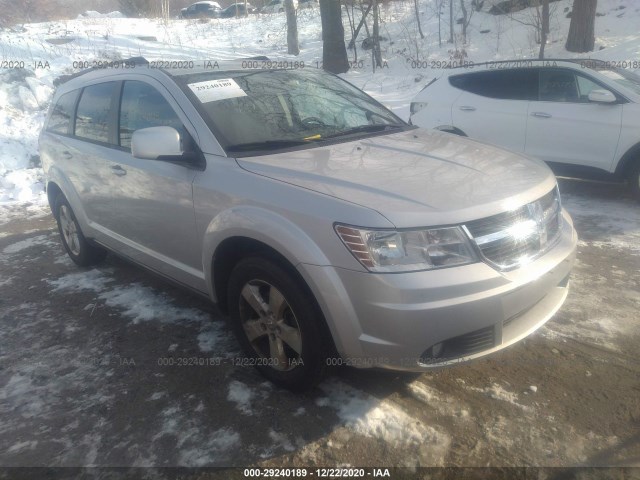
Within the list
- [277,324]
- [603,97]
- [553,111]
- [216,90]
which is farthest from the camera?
[553,111]

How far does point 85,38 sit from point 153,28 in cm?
627

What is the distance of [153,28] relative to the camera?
2264cm

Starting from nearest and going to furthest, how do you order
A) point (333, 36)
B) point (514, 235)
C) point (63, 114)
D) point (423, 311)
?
point (423, 311), point (514, 235), point (63, 114), point (333, 36)

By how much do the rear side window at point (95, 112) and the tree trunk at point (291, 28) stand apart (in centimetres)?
1548

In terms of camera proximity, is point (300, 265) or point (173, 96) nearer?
point (300, 265)

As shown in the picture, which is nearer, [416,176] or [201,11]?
[416,176]

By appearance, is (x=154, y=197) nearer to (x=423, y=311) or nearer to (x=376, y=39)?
(x=423, y=311)

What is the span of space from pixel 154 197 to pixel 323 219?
1532 mm

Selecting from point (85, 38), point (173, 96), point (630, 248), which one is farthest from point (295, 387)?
point (85, 38)

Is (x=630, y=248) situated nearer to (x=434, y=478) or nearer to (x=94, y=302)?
(x=434, y=478)

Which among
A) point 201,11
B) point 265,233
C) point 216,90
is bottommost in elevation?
point 265,233

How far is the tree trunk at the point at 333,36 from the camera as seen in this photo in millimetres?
14031

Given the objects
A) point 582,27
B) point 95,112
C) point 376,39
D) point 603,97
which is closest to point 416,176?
point 95,112

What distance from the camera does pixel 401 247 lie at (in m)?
2.31
